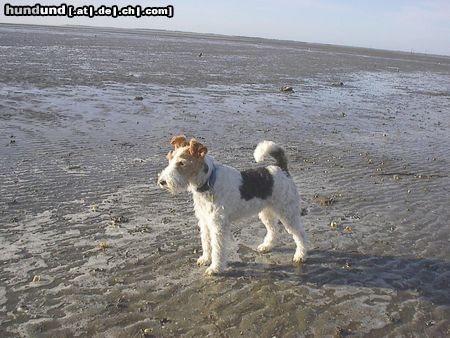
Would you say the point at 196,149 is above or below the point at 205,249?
above

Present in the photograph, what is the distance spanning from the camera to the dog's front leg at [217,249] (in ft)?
20.9

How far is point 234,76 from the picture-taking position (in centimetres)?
3067

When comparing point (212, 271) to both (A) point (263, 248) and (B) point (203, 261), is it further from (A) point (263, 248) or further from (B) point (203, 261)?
(A) point (263, 248)

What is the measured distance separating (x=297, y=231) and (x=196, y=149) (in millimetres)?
2246

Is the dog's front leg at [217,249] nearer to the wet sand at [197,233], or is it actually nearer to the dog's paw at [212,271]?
the dog's paw at [212,271]

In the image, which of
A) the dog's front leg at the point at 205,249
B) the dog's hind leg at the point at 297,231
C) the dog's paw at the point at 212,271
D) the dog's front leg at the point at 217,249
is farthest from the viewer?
the dog's hind leg at the point at 297,231

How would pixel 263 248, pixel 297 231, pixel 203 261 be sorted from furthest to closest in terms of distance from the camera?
pixel 263 248, pixel 297 231, pixel 203 261

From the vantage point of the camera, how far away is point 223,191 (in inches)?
246

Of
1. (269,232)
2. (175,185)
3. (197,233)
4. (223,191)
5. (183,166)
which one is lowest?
(197,233)

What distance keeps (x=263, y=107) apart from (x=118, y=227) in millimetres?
13617

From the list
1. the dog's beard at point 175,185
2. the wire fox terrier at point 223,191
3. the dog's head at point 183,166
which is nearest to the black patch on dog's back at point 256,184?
the wire fox terrier at point 223,191

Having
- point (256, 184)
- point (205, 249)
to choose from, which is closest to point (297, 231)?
point (256, 184)

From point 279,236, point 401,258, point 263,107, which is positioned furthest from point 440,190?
point 263,107

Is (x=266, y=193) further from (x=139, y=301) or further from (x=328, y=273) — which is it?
(x=139, y=301)
